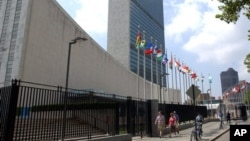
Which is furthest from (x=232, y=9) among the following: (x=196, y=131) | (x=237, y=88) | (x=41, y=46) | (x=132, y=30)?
(x=132, y=30)

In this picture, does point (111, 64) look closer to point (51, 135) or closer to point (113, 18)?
point (113, 18)

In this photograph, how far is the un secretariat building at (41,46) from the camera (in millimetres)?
41750

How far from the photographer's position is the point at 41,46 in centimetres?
4500

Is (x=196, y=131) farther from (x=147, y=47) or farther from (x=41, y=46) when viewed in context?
(x=41, y=46)

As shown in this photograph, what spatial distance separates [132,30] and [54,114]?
6662 cm

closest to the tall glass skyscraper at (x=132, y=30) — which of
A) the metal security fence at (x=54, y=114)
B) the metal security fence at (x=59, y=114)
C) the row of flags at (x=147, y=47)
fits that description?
the row of flags at (x=147, y=47)

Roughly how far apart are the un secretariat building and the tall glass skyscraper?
2029 cm

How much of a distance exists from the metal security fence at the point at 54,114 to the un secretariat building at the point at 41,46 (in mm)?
28370

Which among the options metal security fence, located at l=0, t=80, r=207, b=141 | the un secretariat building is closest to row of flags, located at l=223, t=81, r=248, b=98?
the un secretariat building

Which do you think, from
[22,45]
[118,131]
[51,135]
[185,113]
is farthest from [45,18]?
[51,135]

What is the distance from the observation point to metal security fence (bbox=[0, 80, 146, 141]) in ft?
32.1

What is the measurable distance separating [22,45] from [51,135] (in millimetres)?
33383

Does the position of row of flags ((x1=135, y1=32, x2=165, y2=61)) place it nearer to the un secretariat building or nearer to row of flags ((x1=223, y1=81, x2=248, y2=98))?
the un secretariat building

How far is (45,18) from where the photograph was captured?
Answer: 153 ft
